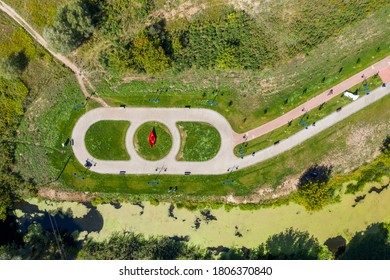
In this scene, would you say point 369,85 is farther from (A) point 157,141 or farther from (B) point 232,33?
(A) point 157,141

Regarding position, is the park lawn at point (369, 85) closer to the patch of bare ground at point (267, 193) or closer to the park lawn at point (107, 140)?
the patch of bare ground at point (267, 193)

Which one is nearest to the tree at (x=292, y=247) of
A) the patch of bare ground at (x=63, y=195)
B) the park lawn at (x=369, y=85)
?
the park lawn at (x=369, y=85)

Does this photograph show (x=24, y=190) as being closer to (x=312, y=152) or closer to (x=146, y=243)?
(x=146, y=243)

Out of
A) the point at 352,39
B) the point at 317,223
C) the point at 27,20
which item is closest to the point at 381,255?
the point at 317,223

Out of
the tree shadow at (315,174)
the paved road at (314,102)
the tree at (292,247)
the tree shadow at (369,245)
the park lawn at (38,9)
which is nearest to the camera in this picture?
the park lawn at (38,9)

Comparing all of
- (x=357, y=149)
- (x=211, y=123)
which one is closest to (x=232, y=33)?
(x=211, y=123)
